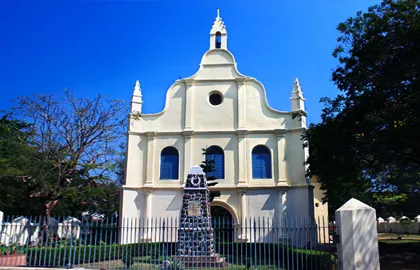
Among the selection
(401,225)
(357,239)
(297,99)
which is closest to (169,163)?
(297,99)

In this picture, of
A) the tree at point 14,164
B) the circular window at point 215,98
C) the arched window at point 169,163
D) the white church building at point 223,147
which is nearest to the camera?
the tree at point 14,164

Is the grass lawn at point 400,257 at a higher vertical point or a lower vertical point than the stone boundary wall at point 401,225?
lower

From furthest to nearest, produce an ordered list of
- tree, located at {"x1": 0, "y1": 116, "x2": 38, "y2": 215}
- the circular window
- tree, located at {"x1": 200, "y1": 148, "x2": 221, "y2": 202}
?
the circular window
tree, located at {"x1": 200, "y1": 148, "x2": 221, "y2": 202}
tree, located at {"x1": 0, "y1": 116, "x2": 38, "y2": 215}

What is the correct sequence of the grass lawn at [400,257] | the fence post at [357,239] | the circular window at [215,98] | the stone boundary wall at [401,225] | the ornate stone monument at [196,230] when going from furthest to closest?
the stone boundary wall at [401,225] < the circular window at [215,98] < the grass lawn at [400,257] < the ornate stone monument at [196,230] < the fence post at [357,239]

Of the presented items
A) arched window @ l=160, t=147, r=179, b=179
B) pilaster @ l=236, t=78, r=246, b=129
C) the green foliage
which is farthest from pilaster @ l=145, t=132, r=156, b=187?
the green foliage

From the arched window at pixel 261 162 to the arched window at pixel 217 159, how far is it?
1.85m

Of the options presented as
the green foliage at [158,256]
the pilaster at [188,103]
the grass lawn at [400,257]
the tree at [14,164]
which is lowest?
the grass lawn at [400,257]

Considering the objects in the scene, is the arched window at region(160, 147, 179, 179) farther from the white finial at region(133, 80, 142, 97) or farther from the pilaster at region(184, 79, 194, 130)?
the white finial at region(133, 80, 142, 97)

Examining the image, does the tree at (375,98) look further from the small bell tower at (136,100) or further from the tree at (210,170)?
the small bell tower at (136,100)

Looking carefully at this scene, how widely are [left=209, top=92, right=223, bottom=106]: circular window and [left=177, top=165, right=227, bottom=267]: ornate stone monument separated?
34.1ft

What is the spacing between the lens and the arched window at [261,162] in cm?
2150

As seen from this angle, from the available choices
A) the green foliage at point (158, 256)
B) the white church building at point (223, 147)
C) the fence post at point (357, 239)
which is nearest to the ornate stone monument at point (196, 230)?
the green foliage at point (158, 256)

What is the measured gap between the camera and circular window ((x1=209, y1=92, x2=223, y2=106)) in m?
23.0

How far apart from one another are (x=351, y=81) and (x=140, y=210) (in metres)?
13.6
